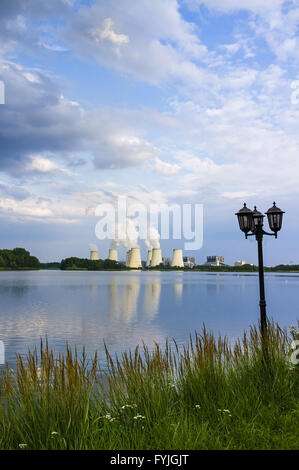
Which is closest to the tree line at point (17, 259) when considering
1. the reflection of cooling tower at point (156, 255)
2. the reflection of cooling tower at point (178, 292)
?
the reflection of cooling tower at point (156, 255)

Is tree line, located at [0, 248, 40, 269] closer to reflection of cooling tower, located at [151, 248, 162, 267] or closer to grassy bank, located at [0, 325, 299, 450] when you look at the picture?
reflection of cooling tower, located at [151, 248, 162, 267]

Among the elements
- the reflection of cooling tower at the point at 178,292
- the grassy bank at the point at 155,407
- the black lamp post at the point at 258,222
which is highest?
the black lamp post at the point at 258,222

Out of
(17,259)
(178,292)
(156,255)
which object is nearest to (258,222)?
(178,292)

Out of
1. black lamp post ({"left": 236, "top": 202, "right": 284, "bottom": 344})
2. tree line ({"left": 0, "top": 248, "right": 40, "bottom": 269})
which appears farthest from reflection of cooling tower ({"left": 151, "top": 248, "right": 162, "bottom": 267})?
black lamp post ({"left": 236, "top": 202, "right": 284, "bottom": 344})

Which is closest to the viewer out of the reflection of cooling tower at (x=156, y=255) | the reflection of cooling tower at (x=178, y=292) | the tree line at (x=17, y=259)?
the reflection of cooling tower at (x=178, y=292)

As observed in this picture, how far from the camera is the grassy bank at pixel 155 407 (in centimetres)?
458

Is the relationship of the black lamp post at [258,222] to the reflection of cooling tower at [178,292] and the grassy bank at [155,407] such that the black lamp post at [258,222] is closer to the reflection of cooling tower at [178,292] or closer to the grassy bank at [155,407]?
the grassy bank at [155,407]

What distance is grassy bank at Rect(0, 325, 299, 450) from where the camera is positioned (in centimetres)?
458

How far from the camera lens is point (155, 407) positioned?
5.43m

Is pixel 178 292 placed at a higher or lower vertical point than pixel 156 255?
lower

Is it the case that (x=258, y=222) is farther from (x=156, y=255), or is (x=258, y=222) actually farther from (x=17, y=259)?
(x=17, y=259)
